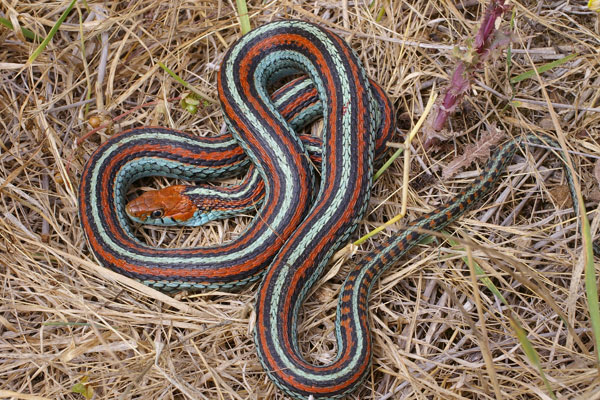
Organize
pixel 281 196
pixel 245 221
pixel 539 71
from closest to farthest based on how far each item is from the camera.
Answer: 1. pixel 539 71
2. pixel 281 196
3. pixel 245 221

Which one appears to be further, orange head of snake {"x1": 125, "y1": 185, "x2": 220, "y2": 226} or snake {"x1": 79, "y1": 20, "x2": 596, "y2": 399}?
orange head of snake {"x1": 125, "y1": 185, "x2": 220, "y2": 226}

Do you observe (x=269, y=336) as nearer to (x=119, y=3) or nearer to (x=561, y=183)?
(x=561, y=183)

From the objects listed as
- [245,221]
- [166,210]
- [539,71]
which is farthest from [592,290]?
[166,210]

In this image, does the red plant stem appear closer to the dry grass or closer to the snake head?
the dry grass

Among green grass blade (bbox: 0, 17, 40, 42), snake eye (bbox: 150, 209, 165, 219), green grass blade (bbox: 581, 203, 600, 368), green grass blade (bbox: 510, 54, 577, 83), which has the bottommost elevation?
snake eye (bbox: 150, 209, 165, 219)

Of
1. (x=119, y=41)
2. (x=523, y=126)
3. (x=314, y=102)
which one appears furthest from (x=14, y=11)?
(x=523, y=126)

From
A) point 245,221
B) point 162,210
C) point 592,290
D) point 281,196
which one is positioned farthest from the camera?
point 245,221

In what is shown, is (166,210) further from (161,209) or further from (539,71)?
(539,71)

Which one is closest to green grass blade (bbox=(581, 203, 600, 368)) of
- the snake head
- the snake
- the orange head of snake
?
the snake
